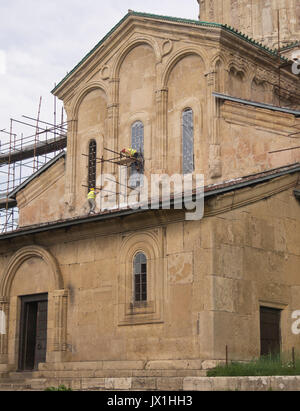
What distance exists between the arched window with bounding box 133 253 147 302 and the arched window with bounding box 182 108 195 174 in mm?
5923

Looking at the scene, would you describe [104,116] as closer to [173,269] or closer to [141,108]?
[141,108]

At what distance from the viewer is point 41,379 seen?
752 inches

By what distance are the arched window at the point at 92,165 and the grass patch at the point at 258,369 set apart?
12.3m

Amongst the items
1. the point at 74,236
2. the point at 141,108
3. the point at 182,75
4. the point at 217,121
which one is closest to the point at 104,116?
the point at 141,108

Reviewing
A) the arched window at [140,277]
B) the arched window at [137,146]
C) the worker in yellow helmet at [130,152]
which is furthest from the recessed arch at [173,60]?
the arched window at [140,277]

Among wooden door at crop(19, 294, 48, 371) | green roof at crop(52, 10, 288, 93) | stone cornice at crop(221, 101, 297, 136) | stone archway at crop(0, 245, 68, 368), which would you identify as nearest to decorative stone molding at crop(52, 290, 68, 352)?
stone archway at crop(0, 245, 68, 368)

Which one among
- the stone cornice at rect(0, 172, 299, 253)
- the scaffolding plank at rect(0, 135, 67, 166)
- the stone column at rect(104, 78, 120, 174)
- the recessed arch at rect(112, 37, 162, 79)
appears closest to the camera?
the stone cornice at rect(0, 172, 299, 253)

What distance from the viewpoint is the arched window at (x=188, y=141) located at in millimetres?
24062

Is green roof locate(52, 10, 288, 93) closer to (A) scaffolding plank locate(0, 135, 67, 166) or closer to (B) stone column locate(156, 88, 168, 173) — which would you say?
(B) stone column locate(156, 88, 168, 173)

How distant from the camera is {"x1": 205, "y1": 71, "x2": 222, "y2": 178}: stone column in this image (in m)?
22.8

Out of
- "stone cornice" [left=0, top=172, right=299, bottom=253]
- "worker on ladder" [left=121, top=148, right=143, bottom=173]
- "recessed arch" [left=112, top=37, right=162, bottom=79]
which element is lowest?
"stone cornice" [left=0, top=172, right=299, bottom=253]

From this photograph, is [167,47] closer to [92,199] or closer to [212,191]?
[92,199]
